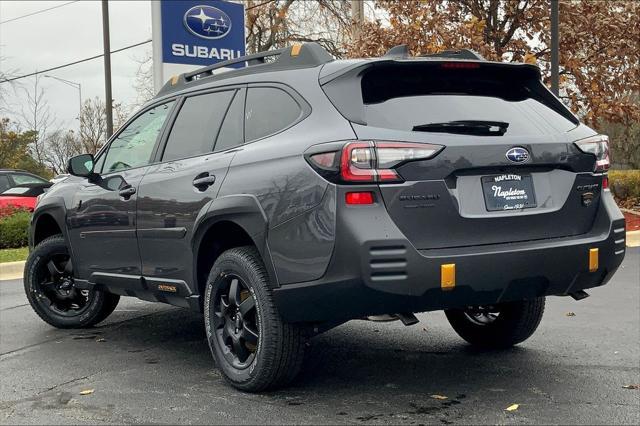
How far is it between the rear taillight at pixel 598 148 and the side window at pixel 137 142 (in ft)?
8.84

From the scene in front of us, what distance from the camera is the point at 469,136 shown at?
396 cm

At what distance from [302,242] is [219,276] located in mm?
788

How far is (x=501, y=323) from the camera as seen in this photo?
524 cm

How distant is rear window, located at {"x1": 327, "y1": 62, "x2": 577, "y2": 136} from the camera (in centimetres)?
403

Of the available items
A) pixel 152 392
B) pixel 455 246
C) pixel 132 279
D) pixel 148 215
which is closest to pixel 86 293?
pixel 132 279

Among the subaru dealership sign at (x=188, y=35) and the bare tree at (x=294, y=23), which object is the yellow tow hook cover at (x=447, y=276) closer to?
the subaru dealership sign at (x=188, y=35)

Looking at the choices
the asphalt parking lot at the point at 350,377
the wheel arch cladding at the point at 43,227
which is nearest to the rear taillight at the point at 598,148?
the asphalt parking lot at the point at 350,377

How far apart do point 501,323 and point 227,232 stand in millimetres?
1959

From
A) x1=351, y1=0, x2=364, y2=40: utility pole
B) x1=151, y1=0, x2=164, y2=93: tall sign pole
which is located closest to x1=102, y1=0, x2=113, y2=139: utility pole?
x1=351, y1=0, x2=364, y2=40: utility pole

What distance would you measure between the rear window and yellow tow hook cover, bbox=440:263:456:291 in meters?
0.71

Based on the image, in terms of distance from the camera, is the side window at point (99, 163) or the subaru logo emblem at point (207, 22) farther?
the subaru logo emblem at point (207, 22)

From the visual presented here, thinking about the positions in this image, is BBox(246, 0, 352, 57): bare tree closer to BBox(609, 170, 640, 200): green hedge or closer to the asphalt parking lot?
BBox(609, 170, 640, 200): green hedge

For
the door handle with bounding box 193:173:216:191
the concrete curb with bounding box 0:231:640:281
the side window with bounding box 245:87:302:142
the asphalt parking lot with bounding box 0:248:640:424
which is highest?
the side window with bounding box 245:87:302:142

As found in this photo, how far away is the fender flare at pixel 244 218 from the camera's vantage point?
4086 mm
